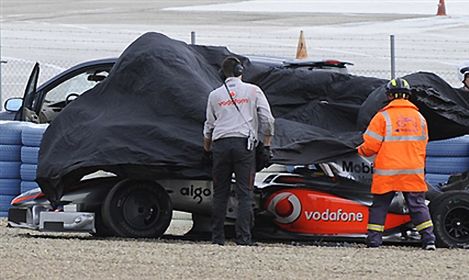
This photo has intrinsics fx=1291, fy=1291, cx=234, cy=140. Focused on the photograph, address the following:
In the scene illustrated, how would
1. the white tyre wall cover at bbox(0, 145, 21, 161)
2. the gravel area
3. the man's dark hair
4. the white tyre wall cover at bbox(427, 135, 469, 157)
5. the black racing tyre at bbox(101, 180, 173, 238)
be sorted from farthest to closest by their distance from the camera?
the white tyre wall cover at bbox(0, 145, 21, 161) → the white tyre wall cover at bbox(427, 135, 469, 157) → the black racing tyre at bbox(101, 180, 173, 238) → the man's dark hair → the gravel area

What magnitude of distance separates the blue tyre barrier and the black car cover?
1935mm

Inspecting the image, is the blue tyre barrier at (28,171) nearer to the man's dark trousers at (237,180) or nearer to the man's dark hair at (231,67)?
the man's dark trousers at (237,180)

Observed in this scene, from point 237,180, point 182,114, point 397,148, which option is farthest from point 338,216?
point 182,114

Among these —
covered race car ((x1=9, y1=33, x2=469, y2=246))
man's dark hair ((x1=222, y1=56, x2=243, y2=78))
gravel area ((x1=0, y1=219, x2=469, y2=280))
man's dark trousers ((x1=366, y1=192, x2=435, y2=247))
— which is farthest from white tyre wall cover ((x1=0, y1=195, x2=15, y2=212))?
man's dark trousers ((x1=366, y1=192, x2=435, y2=247))

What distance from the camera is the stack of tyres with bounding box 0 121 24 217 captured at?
1380 centimetres

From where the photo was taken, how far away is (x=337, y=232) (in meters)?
11.3

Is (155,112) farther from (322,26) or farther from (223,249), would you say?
(322,26)

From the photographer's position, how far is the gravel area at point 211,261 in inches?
356

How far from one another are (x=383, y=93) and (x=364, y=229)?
1.26 metres

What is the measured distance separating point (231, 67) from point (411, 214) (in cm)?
199

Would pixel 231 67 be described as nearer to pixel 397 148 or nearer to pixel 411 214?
pixel 397 148

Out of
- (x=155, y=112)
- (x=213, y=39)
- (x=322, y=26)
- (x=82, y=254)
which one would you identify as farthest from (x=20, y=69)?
(x=82, y=254)

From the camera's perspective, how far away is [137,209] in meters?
11.4

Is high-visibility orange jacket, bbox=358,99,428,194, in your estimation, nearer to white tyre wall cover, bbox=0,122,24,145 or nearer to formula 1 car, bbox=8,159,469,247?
formula 1 car, bbox=8,159,469,247
